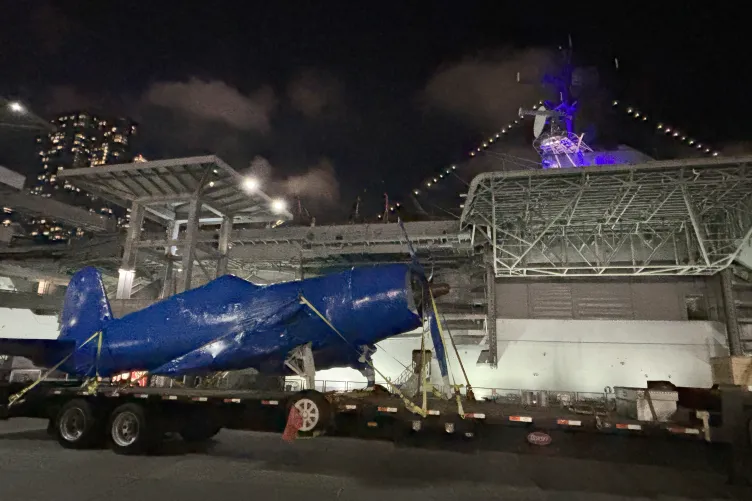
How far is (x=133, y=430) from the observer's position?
941 centimetres

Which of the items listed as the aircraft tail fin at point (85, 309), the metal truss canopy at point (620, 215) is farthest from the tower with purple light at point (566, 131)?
the aircraft tail fin at point (85, 309)

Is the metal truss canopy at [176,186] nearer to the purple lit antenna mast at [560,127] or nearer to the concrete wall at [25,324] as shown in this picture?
the concrete wall at [25,324]

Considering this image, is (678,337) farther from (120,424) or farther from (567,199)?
(120,424)

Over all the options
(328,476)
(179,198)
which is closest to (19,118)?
(179,198)

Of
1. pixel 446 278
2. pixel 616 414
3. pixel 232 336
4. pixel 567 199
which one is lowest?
pixel 616 414

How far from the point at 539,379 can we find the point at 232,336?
17.6m

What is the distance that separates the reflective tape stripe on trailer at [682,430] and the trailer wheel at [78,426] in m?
11.2

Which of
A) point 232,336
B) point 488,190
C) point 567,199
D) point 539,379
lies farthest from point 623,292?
point 232,336

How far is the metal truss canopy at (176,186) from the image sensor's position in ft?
63.0

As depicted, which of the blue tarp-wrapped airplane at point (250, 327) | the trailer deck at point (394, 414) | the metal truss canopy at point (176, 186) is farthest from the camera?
the metal truss canopy at point (176, 186)

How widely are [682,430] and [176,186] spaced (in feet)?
68.3

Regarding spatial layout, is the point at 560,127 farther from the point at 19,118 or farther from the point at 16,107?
the point at 19,118

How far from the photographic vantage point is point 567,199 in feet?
60.7

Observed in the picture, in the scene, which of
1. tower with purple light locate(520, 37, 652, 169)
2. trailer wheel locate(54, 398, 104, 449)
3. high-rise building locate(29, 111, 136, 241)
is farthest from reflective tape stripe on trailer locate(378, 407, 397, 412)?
high-rise building locate(29, 111, 136, 241)
